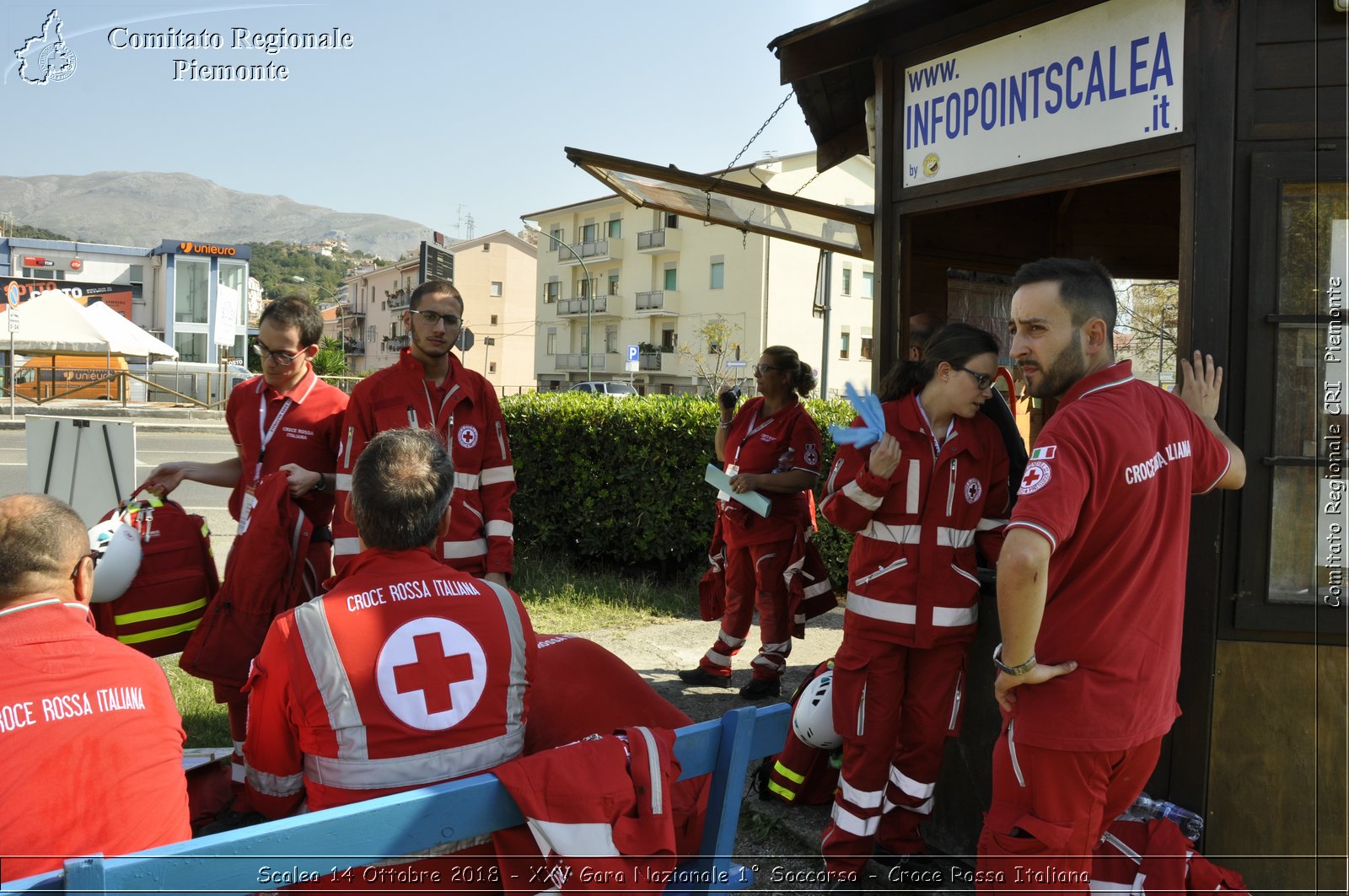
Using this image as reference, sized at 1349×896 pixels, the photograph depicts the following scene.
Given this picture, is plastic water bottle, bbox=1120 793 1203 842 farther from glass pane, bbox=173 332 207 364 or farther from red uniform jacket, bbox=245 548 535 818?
glass pane, bbox=173 332 207 364

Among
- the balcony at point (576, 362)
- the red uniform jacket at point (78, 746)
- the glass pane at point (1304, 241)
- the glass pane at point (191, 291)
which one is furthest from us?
the balcony at point (576, 362)

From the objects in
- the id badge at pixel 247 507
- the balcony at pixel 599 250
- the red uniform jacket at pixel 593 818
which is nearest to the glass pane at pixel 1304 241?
the red uniform jacket at pixel 593 818

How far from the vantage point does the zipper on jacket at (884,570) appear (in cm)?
335

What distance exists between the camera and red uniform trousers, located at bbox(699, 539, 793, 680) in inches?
217

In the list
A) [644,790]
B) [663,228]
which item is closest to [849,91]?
[644,790]

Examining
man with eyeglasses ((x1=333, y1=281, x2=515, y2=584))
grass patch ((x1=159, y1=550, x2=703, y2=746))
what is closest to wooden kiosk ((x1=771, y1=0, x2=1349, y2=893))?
man with eyeglasses ((x1=333, y1=281, x2=515, y2=584))

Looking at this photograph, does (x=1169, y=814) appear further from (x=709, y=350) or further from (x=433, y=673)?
(x=709, y=350)

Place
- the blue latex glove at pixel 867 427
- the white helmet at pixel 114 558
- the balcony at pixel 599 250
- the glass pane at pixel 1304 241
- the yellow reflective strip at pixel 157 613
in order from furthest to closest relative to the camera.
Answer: the balcony at pixel 599 250, the yellow reflective strip at pixel 157 613, the white helmet at pixel 114 558, the blue latex glove at pixel 867 427, the glass pane at pixel 1304 241

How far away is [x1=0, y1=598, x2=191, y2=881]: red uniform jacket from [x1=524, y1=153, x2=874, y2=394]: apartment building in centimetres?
2953

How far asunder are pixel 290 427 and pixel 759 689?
301 cm

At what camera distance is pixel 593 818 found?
1848 mm

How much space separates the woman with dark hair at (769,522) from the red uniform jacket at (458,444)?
65.1 inches

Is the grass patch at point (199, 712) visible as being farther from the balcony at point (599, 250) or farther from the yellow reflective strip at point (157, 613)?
the balcony at point (599, 250)

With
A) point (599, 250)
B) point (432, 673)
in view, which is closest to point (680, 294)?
point (599, 250)
